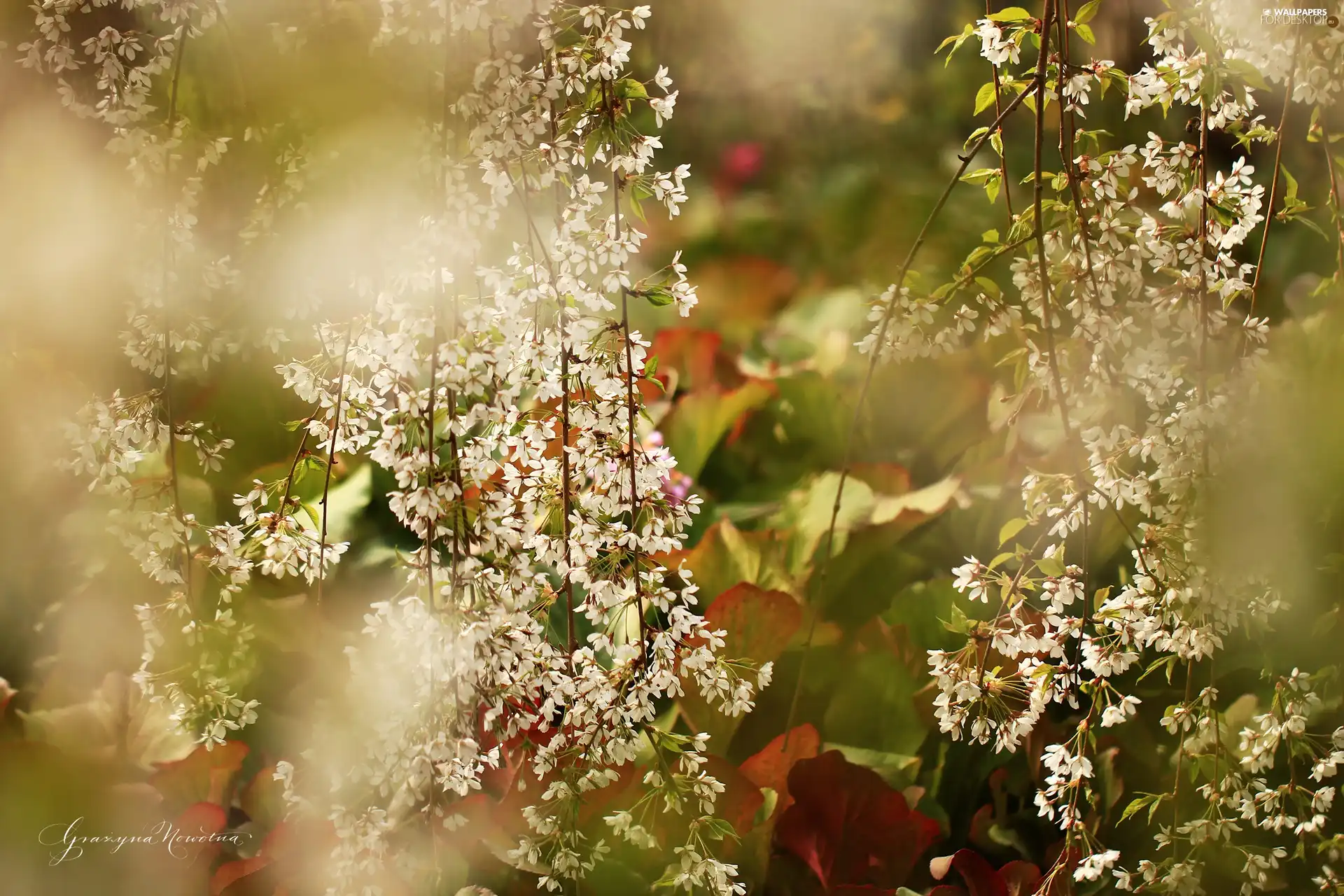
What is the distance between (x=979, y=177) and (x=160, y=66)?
58 cm

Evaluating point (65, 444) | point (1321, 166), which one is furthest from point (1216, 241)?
point (65, 444)

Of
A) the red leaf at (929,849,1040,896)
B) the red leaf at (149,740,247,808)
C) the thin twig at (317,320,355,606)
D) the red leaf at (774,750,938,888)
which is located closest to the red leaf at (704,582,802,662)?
the red leaf at (774,750,938,888)

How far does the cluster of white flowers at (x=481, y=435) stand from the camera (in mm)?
546

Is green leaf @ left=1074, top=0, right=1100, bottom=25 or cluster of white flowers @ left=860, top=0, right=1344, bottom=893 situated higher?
green leaf @ left=1074, top=0, right=1100, bottom=25

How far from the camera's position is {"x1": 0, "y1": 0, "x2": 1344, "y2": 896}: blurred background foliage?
65 cm

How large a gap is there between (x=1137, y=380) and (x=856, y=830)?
387 mm

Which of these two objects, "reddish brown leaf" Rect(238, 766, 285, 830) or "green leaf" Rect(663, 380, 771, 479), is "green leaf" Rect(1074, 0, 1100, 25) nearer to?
"green leaf" Rect(663, 380, 771, 479)

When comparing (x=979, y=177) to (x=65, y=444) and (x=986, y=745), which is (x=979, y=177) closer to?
(x=986, y=745)

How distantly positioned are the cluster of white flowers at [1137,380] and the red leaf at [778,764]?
0.16 metres

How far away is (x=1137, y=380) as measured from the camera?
2.06 ft

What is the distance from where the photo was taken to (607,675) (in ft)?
1.97

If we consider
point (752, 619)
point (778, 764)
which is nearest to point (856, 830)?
point (778, 764)

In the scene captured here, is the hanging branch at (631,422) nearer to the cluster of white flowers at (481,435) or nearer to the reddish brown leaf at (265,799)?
the cluster of white flowers at (481,435)

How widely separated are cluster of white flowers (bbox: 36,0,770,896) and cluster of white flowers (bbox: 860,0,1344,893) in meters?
0.18
